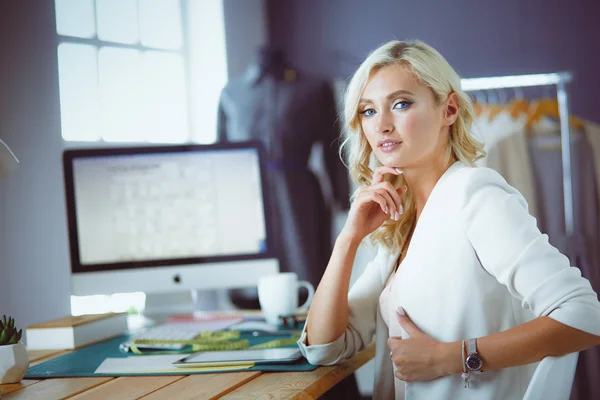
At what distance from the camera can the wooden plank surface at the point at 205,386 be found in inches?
41.6

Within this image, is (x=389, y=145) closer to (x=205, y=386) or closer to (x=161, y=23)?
(x=205, y=386)

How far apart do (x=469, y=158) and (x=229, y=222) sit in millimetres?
798

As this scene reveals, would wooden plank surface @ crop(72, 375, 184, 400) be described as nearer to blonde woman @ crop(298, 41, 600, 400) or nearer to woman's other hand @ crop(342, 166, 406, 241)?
blonde woman @ crop(298, 41, 600, 400)

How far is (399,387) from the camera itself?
1.33 meters

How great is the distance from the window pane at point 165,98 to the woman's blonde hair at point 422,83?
2072mm

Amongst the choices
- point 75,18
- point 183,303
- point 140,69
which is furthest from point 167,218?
point 140,69

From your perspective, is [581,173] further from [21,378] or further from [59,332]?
[21,378]

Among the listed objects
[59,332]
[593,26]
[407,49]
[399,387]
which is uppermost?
[593,26]

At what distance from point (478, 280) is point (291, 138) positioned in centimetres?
226

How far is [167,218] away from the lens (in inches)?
76.6

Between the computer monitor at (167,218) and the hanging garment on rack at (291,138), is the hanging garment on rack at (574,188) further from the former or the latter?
the computer monitor at (167,218)

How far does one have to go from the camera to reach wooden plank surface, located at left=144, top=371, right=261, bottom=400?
106cm

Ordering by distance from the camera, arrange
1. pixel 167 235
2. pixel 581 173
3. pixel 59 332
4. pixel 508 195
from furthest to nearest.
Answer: pixel 581 173, pixel 167 235, pixel 59 332, pixel 508 195

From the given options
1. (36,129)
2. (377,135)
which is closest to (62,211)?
(36,129)
